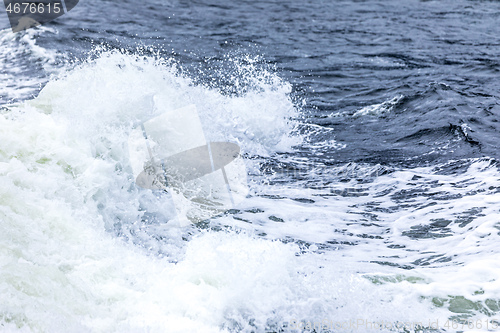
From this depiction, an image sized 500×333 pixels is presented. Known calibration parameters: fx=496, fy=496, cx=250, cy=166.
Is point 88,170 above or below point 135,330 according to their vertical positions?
above

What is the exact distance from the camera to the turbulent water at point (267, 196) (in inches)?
139

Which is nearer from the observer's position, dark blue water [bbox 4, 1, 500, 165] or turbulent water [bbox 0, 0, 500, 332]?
turbulent water [bbox 0, 0, 500, 332]

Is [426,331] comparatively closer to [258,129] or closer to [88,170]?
[88,170]

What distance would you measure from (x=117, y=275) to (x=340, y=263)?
5.92 ft

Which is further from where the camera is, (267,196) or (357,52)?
(357,52)

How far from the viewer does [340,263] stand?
4.13m

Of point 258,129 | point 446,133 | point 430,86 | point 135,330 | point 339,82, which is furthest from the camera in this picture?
point 339,82

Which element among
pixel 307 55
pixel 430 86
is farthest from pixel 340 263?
pixel 307 55

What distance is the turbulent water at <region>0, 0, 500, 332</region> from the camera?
354 cm

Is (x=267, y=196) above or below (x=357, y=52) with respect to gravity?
below

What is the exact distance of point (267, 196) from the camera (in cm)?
538

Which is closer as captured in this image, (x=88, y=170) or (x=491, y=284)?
(x=491, y=284)

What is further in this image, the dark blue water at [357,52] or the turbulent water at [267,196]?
the dark blue water at [357,52]

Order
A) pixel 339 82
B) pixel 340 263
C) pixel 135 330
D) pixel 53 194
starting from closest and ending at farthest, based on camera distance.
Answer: pixel 135 330, pixel 340 263, pixel 53 194, pixel 339 82
